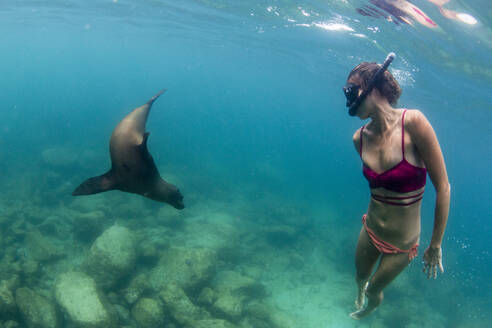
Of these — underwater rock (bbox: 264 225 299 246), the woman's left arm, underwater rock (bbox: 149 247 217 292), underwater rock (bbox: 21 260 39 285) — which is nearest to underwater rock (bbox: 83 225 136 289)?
underwater rock (bbox: 149 247 217 292)

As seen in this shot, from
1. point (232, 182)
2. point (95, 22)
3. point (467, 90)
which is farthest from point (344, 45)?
point (95, 22)

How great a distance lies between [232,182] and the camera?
23.1 meters

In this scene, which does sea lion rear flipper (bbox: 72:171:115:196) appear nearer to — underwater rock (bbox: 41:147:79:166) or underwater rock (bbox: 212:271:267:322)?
underwater rock (bbox: 212:271:267:322)

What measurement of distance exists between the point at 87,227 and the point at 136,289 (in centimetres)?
474

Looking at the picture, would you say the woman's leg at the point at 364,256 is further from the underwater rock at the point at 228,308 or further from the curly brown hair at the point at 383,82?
the underwater rock at the point at 228,308

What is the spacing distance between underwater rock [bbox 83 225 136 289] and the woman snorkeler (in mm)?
7568

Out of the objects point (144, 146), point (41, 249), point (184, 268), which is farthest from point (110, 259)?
point (144, 146)

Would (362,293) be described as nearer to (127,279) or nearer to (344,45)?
(127,279)

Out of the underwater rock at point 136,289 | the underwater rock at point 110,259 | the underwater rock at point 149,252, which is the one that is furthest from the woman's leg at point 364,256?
the underwater rock at point 149,252

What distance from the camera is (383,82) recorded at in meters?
2.38

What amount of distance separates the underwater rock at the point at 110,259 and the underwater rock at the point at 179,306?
145 centimetres

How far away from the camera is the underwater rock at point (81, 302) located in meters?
6.52

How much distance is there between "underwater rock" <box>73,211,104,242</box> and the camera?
11445 mm

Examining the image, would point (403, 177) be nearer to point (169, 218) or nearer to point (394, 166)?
point (394, 166)
